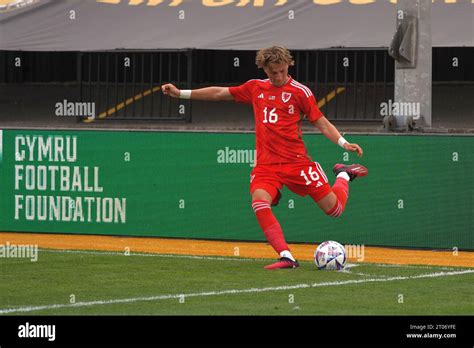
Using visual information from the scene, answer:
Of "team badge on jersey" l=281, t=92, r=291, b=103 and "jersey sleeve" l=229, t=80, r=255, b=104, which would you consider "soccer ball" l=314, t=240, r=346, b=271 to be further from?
"jersey sleeve" l=229, t=80, r=255, b=104

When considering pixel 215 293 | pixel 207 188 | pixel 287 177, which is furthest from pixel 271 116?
pixel 207 188

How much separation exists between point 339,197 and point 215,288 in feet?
7.64

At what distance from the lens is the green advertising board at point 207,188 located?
607 inches

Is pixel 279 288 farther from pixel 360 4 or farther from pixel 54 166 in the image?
pixel 360 4

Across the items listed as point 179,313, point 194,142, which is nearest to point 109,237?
point 194,142

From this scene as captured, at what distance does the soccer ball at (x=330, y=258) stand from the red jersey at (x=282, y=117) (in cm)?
94

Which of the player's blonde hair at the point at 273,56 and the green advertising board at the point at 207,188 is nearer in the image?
the player's blonde hair at the point at 273,56

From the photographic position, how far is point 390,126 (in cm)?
1636

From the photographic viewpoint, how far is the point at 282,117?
12.9 metres

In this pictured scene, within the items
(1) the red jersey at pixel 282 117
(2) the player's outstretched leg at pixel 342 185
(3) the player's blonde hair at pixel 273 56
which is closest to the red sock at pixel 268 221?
(1) the red jersey at pixel 282 117

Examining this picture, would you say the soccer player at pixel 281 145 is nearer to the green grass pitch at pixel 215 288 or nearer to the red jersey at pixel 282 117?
the red jersey at pixel 282 117

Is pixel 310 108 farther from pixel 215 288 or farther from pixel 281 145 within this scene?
pixel 215 288

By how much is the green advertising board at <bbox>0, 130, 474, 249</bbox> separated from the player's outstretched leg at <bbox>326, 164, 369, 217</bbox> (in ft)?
6.17

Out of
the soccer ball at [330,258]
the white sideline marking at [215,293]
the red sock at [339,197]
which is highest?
the red sock at [339,197]
